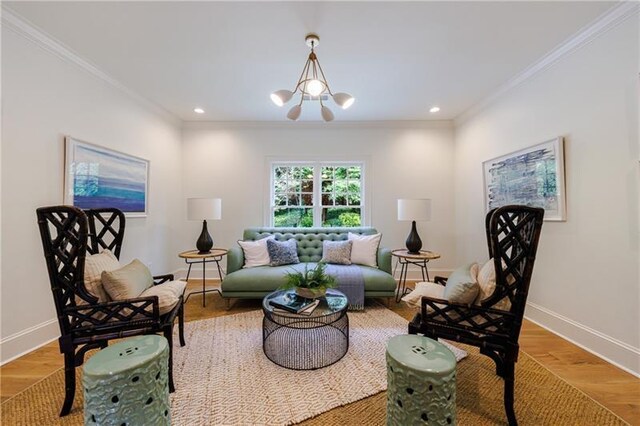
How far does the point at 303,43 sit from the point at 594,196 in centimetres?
282

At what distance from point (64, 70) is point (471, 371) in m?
4.35

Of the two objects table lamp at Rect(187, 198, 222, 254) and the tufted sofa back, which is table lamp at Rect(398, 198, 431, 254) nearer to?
the tufted sofa back

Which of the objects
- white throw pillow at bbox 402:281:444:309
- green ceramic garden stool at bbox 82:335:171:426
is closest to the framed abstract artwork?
white throw pillow at bbox 402:281:444:309

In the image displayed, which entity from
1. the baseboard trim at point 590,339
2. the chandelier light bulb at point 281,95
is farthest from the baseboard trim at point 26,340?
the baseboard trim at point 590,339

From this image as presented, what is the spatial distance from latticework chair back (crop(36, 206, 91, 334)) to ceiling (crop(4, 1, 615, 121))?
5.23ft

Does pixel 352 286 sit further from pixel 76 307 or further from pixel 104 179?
pixel 104 179

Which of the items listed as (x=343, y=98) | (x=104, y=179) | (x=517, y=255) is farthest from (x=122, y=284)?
(x=517, y=255)

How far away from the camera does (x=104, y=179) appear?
2865 mm

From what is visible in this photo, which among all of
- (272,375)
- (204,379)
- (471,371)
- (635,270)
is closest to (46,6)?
(204,379)

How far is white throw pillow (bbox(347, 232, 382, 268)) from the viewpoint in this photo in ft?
10.9

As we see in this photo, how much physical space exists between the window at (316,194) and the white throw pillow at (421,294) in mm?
2465

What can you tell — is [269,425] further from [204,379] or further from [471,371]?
[471,371]

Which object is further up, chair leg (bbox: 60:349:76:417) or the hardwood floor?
chair leg (bbox: 60:349:76:417)

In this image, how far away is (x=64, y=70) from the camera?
242 centimetres
